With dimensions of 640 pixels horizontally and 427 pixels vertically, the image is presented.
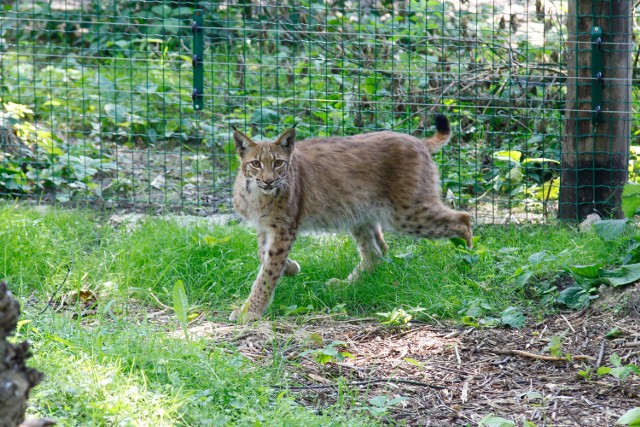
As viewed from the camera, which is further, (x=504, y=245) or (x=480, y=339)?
(x=504, y=245)

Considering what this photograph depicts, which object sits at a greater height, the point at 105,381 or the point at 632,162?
the point at 632,162

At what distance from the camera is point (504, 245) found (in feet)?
22.5

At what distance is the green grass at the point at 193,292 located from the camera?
157 inches

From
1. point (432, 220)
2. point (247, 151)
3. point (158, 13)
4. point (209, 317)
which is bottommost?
point (209, 317)

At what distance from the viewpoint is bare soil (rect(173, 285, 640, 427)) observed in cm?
440

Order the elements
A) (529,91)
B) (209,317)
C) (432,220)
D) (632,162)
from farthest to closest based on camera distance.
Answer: (529,91) → (632,162) → (432,220) → (209,317)

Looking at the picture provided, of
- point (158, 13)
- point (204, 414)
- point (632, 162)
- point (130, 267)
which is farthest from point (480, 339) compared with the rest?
point (158, 13)

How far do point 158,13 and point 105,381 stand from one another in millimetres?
7658

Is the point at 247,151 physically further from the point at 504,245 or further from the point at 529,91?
the point at 529,91

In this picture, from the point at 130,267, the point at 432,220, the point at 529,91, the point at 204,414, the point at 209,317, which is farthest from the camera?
the point at 529,91

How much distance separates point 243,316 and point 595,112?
3.38m

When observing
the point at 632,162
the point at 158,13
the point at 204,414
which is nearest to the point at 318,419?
the point at 204,414

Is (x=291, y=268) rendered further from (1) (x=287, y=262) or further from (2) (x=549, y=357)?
(2) (x=549, y=357)

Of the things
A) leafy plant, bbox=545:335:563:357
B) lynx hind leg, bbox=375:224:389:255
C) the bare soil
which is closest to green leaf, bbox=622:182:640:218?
the bare soil
